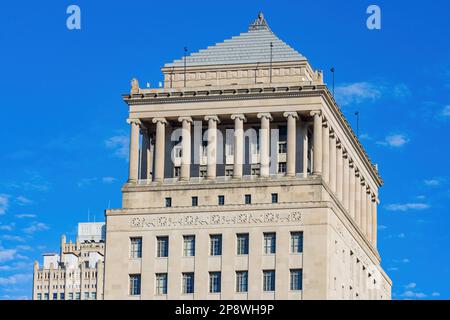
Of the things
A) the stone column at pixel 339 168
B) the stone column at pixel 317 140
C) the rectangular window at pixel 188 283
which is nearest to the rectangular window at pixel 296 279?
the rectangular window at pixel 188 283

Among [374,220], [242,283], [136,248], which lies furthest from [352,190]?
[136,248]

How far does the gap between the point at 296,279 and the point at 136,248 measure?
17.0 m

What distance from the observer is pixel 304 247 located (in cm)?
13188

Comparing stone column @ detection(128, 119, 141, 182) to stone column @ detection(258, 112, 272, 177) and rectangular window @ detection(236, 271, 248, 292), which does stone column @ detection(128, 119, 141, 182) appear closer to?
stone column @ detection(258, 112, 272, 177)

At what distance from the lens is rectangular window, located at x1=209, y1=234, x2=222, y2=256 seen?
13475 cm

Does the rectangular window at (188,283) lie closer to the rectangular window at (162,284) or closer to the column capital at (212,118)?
the rectangular window at (162,284)

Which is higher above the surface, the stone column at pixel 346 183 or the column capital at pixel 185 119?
the column capital at pixel 185 119

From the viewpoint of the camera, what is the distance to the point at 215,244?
135m

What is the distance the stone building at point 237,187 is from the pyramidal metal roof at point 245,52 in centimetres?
17

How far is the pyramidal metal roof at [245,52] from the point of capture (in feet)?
477

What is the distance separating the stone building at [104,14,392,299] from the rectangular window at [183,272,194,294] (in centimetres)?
10

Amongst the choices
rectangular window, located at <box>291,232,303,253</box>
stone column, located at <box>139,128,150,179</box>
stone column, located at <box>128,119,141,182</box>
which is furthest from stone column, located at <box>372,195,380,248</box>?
stone column, located at <box>128,119,141,182</box>
